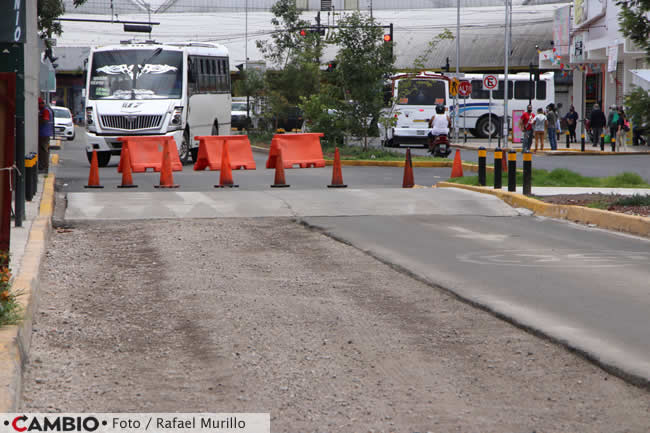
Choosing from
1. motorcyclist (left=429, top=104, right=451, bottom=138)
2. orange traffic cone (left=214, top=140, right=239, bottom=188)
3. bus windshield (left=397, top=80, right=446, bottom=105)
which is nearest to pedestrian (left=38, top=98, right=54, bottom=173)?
orange traffic cone (left=214, top=140, right=239, bottom=188)

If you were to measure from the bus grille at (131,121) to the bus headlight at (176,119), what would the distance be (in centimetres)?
31

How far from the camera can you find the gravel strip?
5066mm

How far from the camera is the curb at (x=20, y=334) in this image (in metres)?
4.93

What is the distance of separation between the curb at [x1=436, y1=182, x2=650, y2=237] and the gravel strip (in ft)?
14.9

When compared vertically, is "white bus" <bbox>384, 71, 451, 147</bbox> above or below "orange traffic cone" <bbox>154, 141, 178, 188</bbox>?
above

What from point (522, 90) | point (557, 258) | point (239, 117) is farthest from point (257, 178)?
point (239, 117)

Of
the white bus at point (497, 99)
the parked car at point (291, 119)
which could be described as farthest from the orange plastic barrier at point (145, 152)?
the white bus at point (497, 99)

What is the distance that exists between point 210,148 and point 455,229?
526 inches

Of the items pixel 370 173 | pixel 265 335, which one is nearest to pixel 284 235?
pixel 265 335

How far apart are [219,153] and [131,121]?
3.59 meters

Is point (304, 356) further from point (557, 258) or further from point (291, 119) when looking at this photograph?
point (291, 119)

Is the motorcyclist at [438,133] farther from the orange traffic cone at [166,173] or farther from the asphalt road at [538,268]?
the asphalt road at [538,268]

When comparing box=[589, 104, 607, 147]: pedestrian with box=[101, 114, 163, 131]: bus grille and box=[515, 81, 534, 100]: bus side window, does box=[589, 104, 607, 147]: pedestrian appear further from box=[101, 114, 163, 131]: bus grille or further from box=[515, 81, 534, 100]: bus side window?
box=[101, 114, 163, 131]: bus grille

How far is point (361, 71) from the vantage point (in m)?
31.5
